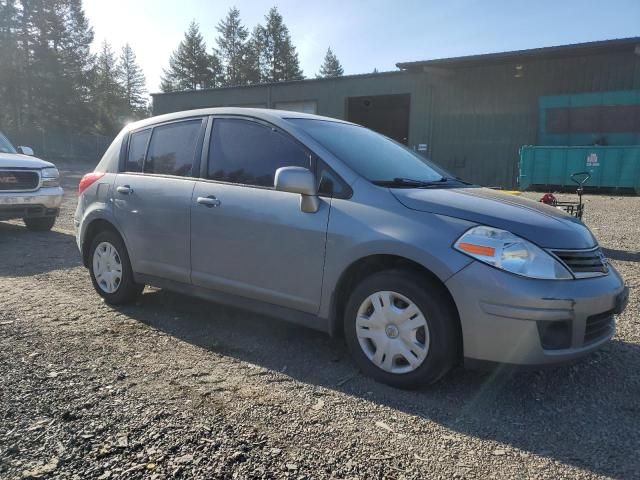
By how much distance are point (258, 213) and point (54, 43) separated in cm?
5620

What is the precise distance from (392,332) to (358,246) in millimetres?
566

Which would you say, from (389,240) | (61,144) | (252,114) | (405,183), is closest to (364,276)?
(389,240)

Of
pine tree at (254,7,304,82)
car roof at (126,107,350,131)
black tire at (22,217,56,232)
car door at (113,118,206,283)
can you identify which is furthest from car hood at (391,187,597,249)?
pine tree at (254,7,304,82)

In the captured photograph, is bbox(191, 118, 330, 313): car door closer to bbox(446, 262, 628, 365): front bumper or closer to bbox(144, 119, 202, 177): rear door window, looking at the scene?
bbox(144, 119, 202, 177): rear door window

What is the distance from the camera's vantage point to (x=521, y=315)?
2674 millimetres

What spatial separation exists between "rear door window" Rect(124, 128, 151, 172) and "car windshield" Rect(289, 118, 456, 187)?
1.66 meters

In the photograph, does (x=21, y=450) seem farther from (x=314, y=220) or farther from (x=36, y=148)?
(x=36, y=148)

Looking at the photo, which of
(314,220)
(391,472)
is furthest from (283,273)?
(391,472)

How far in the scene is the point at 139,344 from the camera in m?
3.74

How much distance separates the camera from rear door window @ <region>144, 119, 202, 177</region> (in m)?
4.20

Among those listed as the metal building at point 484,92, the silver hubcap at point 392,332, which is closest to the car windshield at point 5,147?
the silver hubcap at point 392,332

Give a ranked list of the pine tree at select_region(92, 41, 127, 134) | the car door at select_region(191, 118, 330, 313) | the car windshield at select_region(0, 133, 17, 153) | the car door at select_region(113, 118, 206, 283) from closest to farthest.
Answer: the car door at select_region(191, 118, 330, 313), the car door at select_region(113, 118, 206, 283), the car windshield at select_region(0, 133, 17, 153), the pine tree at select_region(92, 41, 127, 134)

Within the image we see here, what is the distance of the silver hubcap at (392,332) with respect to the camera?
2.95m

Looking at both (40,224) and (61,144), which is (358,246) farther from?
(61,144)
